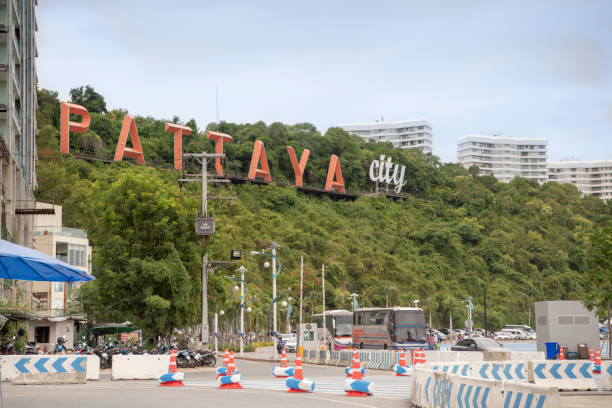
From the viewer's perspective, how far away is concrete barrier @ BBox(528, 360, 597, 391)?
22.1 meters

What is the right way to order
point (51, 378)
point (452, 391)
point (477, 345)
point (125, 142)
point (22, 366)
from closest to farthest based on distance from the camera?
point (452, 391)
point (51, 378)
point (22, 366)
point (477, 345)
point (125, 142)

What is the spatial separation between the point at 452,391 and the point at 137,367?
16.2 metres

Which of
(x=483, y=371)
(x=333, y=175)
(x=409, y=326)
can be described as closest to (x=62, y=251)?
(x=409, y=326)

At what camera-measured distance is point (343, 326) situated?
2311 inches

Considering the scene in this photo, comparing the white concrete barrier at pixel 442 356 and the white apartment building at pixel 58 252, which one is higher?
the white apartment building at pixel 58 252

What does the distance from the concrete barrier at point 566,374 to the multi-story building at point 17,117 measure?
31.8 meters

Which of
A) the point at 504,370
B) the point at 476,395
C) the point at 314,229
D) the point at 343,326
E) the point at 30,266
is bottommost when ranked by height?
the point at 343,326

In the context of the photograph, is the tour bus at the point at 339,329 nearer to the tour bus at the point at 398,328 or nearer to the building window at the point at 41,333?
the tour bus at the point at 398,328

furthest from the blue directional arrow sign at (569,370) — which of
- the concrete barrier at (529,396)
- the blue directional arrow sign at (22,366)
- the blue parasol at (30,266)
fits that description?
the blue directional arrow sign at (22,366)

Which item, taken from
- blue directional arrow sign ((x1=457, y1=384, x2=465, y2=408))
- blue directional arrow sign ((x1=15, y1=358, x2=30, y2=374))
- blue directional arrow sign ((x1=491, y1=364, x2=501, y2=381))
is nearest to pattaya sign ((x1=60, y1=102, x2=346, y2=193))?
blue directional arrow sign ((x1=15, y1=358, x2=30, y2=374))

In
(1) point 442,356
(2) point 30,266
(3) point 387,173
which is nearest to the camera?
(2) point 30,266

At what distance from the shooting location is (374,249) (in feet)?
364

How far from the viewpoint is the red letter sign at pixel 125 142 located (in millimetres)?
82875

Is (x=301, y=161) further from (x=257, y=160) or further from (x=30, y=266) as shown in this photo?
(x=30, y=266)
